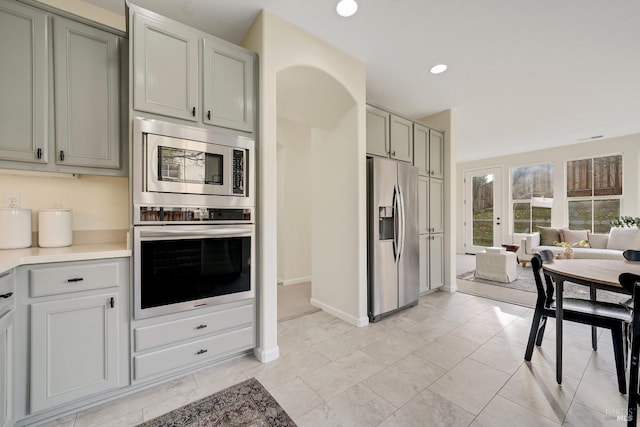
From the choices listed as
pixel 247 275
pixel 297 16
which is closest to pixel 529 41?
pixel 297 16

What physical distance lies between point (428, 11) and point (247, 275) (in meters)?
2.62

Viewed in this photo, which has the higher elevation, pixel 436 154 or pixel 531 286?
pixel 436 154

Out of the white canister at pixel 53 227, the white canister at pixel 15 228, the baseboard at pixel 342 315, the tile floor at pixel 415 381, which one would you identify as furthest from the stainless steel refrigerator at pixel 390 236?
the white canister at pixel 15 228

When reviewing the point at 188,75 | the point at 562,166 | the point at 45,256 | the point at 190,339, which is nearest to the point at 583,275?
the point at 190,339

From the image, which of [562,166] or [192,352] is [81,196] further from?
[562,166]

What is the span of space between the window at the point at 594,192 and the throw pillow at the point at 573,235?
0.45 metres

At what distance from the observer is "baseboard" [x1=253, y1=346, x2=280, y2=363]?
2127 mm

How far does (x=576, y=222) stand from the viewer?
6.25m

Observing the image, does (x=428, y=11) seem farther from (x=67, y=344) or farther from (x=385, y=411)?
(x=67, y=344)

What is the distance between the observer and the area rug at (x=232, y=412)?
4.97 feet

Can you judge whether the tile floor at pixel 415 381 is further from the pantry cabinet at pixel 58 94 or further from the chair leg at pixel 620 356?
the pantry cabinet at pixel 58 94

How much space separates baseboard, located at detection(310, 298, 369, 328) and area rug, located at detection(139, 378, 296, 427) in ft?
4.22

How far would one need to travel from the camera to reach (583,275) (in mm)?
1740

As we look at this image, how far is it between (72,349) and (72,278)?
420 mm
